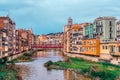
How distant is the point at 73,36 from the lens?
116 m

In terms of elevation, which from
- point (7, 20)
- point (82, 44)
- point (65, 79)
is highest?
point (7, 20)

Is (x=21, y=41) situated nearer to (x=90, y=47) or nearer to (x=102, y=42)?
(x=90, y=47)

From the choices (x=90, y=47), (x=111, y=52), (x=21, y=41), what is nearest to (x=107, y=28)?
(x=90, y=47)

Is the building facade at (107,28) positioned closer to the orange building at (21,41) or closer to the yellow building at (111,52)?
the yellow building at (111,52)

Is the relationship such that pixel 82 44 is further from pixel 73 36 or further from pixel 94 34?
pixel 73 36

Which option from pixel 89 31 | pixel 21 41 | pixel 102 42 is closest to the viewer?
pixel 102 42

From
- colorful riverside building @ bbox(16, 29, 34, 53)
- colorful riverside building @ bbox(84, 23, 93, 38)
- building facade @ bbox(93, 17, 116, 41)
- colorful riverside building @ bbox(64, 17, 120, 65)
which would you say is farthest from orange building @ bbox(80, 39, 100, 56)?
colorful riverside building @ bbox(16, 29, 34, 53)

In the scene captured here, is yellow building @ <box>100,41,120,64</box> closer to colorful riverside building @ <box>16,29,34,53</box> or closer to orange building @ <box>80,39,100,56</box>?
orange building @ <box>80,39,100,56</box>

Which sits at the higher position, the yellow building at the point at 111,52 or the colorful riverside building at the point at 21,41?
the colorful riverside building at the point at 21,41

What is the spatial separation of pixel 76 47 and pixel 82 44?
10370 millimetres

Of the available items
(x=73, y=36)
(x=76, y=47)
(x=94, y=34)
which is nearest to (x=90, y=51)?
(x=94, y=34)

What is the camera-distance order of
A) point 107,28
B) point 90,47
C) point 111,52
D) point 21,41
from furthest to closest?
point 21,41 < point 90,47 < point 107,28 < point 111,52

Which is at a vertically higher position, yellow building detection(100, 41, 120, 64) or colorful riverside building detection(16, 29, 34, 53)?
colorful riverside building detection(16, 29, 34, 53)

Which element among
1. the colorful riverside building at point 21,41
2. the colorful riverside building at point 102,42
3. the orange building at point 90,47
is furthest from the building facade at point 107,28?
the colorful riverside building at point 21,41
